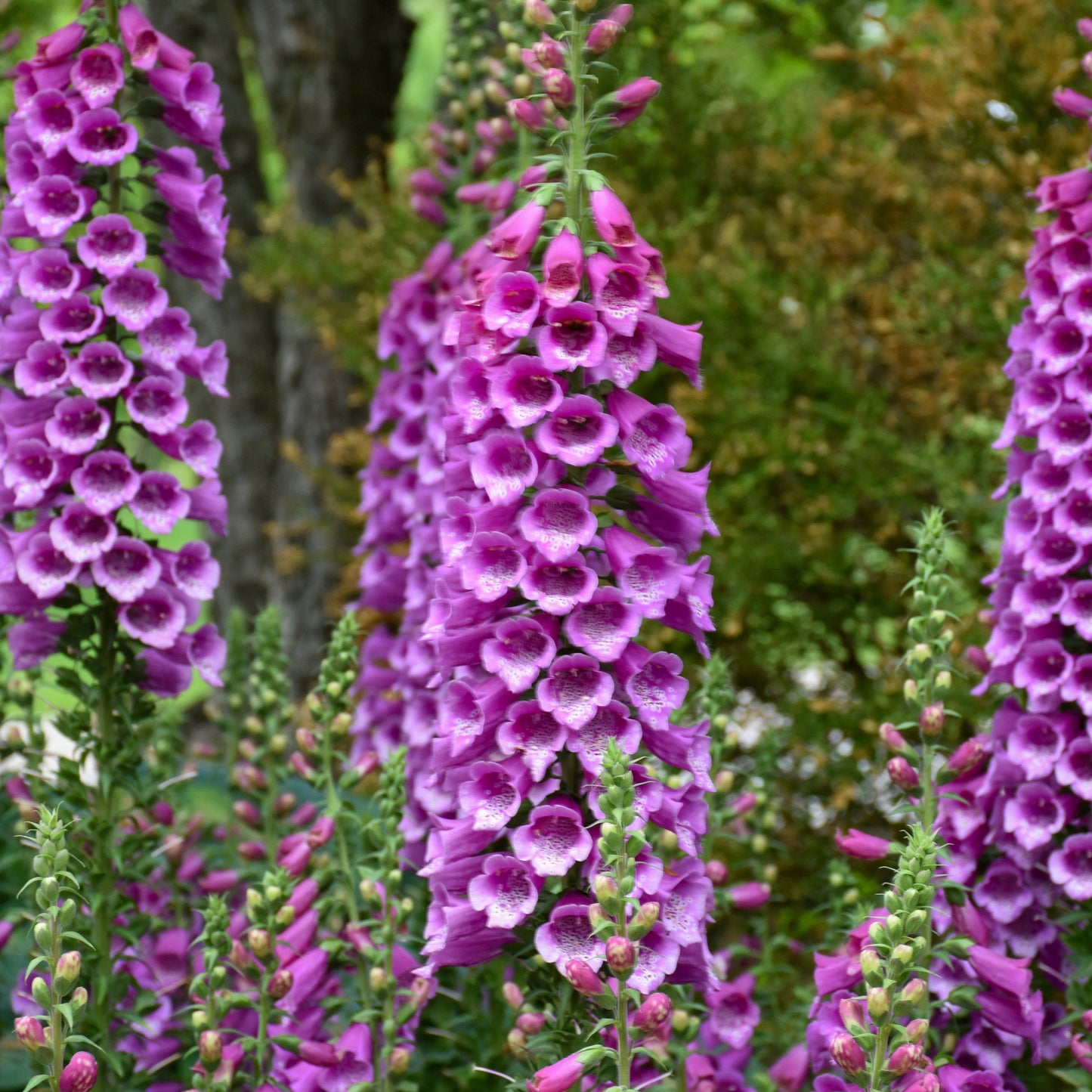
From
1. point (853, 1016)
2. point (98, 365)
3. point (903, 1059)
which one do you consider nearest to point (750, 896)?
point (853, 1016)

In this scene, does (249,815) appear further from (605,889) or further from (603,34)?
(603,34)

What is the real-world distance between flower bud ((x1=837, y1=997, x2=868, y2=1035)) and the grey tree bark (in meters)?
5.16

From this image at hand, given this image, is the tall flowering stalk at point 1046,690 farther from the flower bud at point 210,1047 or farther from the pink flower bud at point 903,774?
the flower bud at point 210,1047

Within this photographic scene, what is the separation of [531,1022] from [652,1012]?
1.51ft

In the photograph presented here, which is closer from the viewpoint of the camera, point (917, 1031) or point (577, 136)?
point (917, 1031)

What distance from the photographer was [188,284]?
775 cm

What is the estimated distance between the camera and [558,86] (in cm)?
248

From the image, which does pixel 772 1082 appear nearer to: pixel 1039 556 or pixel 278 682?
pixel 1039 556

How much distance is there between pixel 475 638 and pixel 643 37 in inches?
236

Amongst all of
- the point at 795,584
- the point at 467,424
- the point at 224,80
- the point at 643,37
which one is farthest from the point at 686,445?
the point at 224,80

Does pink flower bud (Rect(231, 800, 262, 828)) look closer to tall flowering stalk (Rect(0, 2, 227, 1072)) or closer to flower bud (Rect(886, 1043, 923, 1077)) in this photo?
tall flowering stalk (Rect(0, 2, 227, 1072))

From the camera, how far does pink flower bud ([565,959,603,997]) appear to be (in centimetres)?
216

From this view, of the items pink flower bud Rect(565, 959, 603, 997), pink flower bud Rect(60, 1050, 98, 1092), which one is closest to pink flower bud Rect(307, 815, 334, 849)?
pink flower bud Rect(60, 1050, 98, 1092)

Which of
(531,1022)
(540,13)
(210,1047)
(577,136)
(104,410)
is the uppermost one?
(540,13)
